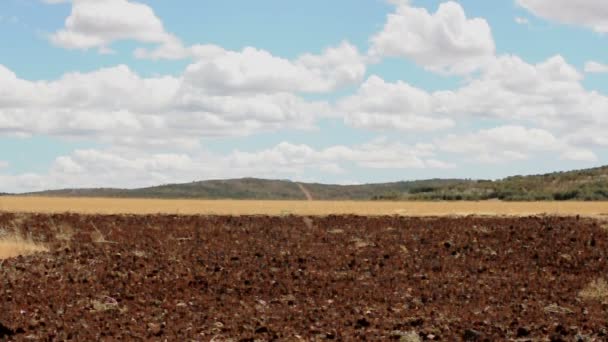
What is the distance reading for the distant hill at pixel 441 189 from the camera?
8581 cm

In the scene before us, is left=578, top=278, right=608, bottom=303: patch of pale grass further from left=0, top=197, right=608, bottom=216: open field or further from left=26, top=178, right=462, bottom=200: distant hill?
left=26, top=178, right=462, bottom=200: distant hill

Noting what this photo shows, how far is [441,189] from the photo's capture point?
113000 millimetres

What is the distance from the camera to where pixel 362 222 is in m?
34.8

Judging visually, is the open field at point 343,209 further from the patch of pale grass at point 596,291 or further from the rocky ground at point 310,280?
the patch of pale grass at point 596,291

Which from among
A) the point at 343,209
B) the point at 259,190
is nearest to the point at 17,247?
the point at 343,209

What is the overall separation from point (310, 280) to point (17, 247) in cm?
1048

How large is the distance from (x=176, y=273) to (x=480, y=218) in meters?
16.0

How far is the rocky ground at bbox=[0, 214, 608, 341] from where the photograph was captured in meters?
16.8

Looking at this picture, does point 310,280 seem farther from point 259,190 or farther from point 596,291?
point 259,190

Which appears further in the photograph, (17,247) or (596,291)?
(17,247)

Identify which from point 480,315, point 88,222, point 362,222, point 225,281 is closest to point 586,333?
point 480,315

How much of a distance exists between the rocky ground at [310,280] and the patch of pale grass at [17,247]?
2.73 ft

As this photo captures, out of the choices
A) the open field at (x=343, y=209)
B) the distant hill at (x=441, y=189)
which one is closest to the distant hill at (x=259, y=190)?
the distant hill at (x=441, y=189)

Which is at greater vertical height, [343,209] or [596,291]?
[343,209]
